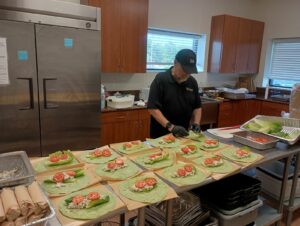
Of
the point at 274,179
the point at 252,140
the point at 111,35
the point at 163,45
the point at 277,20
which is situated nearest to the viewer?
the point at 252,140

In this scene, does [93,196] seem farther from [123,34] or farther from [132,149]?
[123,34]

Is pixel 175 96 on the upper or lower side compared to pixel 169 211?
upper

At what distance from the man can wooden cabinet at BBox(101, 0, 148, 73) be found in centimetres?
114

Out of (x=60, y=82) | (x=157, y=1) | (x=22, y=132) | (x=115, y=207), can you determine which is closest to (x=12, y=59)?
(x=60, y=82)

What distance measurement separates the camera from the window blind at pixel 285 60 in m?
4.61

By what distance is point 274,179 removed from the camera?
2229 mm

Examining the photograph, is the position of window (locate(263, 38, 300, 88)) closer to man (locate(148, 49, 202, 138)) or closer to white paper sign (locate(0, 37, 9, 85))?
man (locate(148, 49, 202, 138))

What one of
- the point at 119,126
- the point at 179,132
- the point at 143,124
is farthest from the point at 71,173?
the point at 143,124

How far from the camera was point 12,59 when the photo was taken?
7.54 feet

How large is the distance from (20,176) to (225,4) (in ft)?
15.3

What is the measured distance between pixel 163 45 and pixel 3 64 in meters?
2.52

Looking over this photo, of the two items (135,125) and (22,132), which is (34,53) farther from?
(135,125)

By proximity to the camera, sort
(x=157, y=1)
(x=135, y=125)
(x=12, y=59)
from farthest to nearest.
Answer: (x=157, y=1) → (x=135, y=125) → (x=12, y=59)

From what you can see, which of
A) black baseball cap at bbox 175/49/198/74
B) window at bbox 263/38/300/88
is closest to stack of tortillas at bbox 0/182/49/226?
black baseball cap at bbox 175/49/198/74
